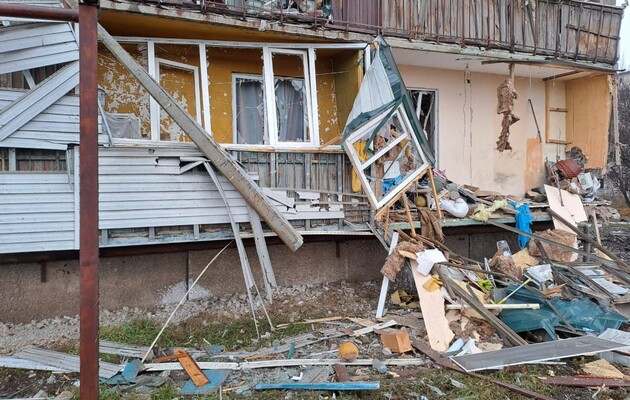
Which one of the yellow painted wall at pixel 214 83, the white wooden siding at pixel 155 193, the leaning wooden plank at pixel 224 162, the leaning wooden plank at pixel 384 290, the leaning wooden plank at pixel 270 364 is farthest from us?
the yellow painted wall at pixel 214 83

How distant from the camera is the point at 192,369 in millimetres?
4410

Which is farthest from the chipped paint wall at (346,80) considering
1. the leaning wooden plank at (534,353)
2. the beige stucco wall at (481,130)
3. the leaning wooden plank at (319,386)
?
the leaning wooden plank at (319,386)

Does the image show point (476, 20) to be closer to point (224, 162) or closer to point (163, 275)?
point (224, 162)

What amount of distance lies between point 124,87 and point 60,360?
4.06 meters

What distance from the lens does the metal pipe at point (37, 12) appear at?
2072mm

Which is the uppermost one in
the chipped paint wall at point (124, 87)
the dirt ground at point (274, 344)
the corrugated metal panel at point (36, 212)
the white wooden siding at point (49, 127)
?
the chipped paint wall at point (124, 87)

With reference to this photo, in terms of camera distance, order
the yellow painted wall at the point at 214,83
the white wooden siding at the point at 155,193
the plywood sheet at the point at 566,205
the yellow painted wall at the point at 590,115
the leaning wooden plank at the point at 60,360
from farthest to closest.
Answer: the yellow painted wall at the point at 590,115, the plywood sheet at the point at 566,205, the yellow painted wall at the point at 214,83, the white wooden siding at the point at 155,193, the leaning wooden plank at the point at 60,360

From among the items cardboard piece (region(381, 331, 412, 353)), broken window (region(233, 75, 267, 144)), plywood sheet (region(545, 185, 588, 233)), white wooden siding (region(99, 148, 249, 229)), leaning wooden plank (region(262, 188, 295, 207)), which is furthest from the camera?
plywood sheet (region(545, 185, 588, 233))

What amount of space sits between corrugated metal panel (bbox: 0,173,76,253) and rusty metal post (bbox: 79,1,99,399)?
3.89 m

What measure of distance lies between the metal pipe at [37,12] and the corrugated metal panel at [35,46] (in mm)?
3860

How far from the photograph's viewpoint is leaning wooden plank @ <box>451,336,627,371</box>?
15.1 ft

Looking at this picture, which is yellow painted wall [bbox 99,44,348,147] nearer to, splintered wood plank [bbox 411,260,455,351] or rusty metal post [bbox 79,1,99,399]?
splintered wood plank [bbox 411,260,455,351]

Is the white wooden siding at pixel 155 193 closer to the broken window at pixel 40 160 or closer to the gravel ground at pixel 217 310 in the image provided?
the broken window at pixel 40 160

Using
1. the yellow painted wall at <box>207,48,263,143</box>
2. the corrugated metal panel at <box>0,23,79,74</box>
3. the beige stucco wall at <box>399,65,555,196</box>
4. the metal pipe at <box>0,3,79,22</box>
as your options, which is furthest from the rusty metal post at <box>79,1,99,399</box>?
the beige stucco wall at <box>399,65,555,196</box>
